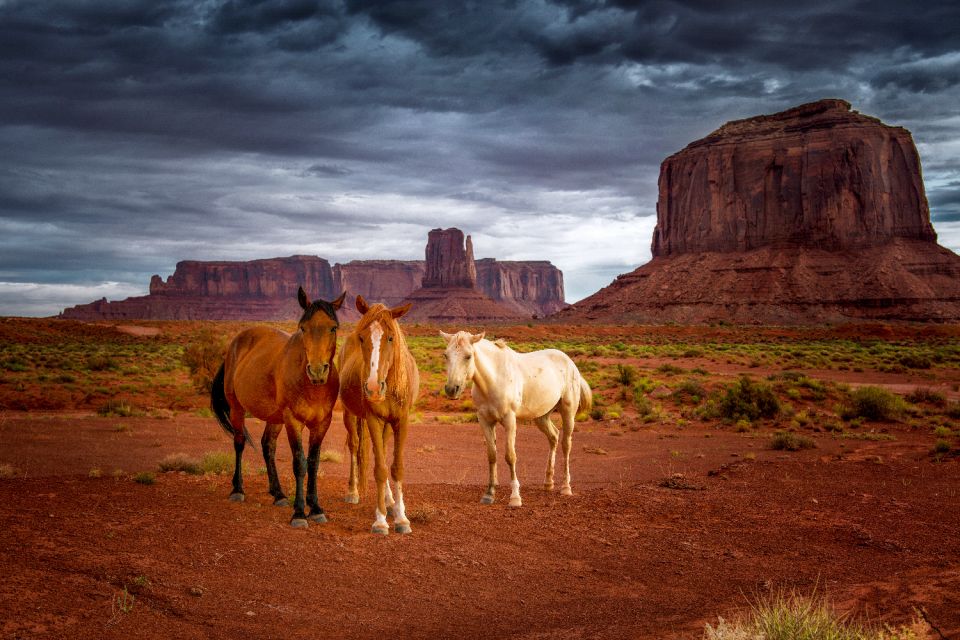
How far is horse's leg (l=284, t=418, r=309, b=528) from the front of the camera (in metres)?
7.54

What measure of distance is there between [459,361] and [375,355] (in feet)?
6.38

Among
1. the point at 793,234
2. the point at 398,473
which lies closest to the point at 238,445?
the point at 398,473

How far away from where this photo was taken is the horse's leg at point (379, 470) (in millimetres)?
7445

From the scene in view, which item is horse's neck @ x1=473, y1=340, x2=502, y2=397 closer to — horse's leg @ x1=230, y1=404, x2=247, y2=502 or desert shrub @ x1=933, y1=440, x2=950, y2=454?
horse's leg @ x1=230, y1=404, x2=247, y2=502

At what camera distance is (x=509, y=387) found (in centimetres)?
981

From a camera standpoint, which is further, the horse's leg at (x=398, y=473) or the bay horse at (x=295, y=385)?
the horse's leg at (x=398, y=473)

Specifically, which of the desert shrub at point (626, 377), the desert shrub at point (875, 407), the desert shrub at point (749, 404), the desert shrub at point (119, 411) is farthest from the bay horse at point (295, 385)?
the desert shrub at point (626, 377)

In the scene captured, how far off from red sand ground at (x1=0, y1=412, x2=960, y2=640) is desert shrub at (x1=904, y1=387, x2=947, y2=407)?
14.2m

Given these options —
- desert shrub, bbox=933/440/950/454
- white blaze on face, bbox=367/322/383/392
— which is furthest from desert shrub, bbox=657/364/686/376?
white blaze on face, bbox=367/322/383/392

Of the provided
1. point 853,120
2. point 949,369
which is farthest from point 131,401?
point 853,120

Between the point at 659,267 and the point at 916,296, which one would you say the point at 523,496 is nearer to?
the point at 916,296

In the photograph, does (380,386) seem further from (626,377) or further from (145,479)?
(626,377)

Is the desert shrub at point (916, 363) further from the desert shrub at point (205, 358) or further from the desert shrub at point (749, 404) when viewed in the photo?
the desert shrub at point (205, 358)

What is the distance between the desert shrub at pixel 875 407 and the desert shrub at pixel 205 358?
23.4 m
